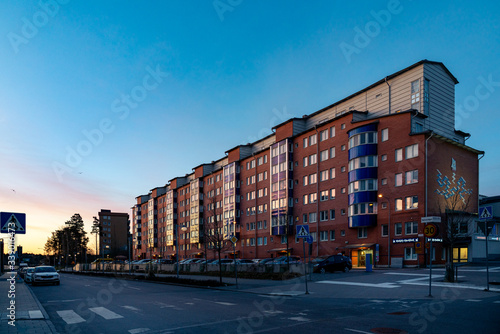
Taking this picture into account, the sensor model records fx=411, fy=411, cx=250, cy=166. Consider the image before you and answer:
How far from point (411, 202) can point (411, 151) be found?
5399mm

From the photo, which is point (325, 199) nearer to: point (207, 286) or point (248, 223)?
point (248, 223)

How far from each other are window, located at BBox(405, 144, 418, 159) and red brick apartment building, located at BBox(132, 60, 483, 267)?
0.34ft

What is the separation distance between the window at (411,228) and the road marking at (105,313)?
35.5 meters

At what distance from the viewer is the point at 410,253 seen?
42.2 metres

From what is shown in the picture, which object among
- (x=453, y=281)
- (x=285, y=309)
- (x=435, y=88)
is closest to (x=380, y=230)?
(x=435, y=88)

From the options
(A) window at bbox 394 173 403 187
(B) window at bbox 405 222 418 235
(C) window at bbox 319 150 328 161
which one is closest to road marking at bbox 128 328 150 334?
(B) window at bbox 405 222 418 235

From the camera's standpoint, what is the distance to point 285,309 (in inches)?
522

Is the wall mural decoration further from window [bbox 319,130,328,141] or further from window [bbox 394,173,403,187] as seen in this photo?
window [bbox 319,130,328,141]

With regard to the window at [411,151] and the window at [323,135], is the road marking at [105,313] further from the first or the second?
the window at [323,135]

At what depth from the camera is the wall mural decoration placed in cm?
4344

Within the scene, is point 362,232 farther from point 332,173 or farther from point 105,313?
point 105,313

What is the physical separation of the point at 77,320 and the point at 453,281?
18.3 meters

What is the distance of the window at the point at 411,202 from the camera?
4262 centimetres

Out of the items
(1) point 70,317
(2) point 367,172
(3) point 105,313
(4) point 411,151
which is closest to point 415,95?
(4) point 411,151
